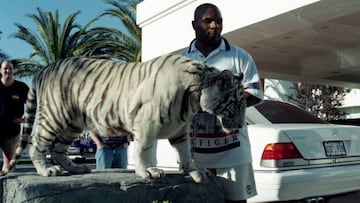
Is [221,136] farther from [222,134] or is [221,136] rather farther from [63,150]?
[63,150]

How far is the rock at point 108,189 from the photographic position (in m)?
2.46

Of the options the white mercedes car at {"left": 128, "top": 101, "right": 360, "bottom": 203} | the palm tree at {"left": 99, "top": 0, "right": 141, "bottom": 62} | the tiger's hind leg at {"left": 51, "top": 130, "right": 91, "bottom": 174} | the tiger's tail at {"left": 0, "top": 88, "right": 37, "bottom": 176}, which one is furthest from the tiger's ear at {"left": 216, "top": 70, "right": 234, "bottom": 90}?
the palm tree at {"left": 99, "top": 0, "right": 141, "bottom": 62}

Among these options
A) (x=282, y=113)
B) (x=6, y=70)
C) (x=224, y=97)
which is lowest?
(x=224, y=97)

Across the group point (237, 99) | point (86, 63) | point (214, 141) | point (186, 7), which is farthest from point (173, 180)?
point (186, 7)

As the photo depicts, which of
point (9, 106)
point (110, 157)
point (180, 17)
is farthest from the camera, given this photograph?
point (180, 17)

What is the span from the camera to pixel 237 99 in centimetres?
253

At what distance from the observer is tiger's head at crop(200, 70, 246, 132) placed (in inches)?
97.9

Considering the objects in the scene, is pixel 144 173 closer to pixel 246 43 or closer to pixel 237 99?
pixel 237 99

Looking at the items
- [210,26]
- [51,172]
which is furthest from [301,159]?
[51,172]

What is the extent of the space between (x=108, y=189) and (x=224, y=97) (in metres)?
0.85

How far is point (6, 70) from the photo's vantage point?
5586 millimetres

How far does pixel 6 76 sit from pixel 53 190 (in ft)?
11.8

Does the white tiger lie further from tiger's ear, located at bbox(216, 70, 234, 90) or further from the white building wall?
the white building wall

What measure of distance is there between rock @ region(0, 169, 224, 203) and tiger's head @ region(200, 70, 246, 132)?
20.6 inches
